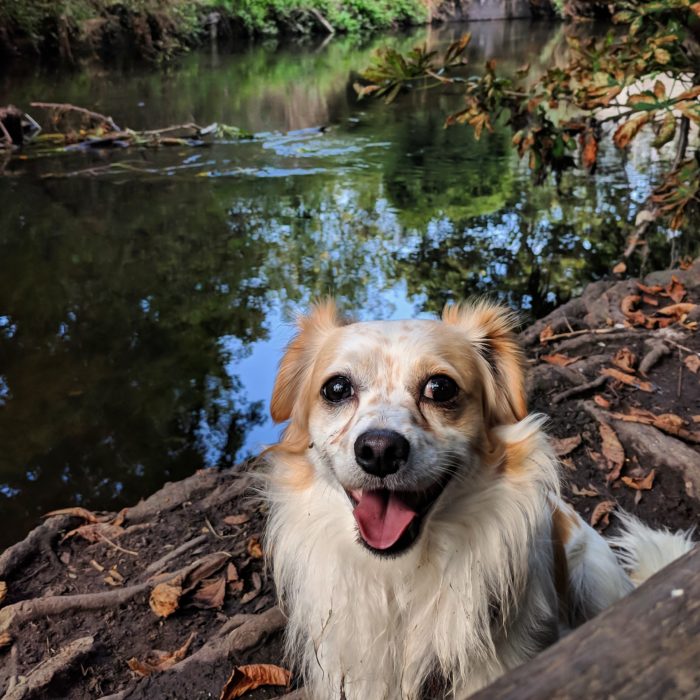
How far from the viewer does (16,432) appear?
186 inches

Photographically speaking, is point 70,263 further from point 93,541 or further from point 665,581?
point 665,581

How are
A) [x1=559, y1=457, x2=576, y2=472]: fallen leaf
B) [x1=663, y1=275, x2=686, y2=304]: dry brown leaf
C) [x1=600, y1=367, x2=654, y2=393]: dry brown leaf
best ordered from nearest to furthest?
[x1=559, y1=457, x2=576, y2=472]: fallen leaf → [x1=600, y1=367, x2=654, y2=393]: dry brown leaf → [x1=663, y1=275, x2=686, y2=304]: dry brown leaf

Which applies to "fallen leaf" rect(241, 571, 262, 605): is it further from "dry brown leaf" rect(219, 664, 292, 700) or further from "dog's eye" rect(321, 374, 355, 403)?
"dog's eye" rect(321, 374, 355, 403)

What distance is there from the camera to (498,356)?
2.51 metres

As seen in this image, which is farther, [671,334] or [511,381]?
[671,334]

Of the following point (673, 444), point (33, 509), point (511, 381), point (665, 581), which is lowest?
point (33, 509)

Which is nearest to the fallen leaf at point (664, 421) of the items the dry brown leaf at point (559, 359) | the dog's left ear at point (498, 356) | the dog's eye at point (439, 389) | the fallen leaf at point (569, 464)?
the fallen leaf at point (569, 464)

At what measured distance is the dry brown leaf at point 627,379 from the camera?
4090mm

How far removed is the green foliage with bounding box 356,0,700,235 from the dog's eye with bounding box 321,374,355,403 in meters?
3.07

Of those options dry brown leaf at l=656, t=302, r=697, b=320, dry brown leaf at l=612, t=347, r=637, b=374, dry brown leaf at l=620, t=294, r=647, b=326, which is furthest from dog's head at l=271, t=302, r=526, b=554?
dry brown leaf at l=656, t=302, r=697, b=320

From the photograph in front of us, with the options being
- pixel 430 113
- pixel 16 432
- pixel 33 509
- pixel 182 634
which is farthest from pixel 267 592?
pixel 430 113

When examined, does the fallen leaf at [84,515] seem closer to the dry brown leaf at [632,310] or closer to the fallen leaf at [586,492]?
Answer: the fallen leaf at [586,492]

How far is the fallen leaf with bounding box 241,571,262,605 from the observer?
3026mm

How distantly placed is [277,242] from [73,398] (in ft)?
11.5
